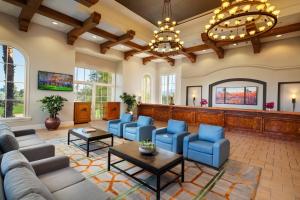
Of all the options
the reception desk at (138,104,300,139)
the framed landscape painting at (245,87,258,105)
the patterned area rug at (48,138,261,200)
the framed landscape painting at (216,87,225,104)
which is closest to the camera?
the patterned area rug at (48,138,261,200)

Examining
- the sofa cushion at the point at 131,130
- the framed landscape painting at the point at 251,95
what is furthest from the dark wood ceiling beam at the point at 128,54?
the framed landscape painting at the point at 251,95

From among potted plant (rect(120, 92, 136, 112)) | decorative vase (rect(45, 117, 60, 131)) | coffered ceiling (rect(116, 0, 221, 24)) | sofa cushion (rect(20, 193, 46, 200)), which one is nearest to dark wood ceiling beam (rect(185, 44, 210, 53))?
coffered ceiling (rect(116, 0, 221, 24))

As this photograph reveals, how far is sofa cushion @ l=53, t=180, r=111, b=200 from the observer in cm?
149

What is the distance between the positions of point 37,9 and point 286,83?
979 cm

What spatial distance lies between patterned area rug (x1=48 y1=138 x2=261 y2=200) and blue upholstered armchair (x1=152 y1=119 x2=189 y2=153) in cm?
A: 47

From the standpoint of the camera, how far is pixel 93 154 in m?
3.67

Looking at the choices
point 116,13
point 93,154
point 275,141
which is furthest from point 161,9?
point 275,141

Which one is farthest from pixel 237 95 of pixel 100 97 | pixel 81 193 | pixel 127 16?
pixel 81 193

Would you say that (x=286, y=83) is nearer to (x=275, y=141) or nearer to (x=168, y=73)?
(x=275, y=141)

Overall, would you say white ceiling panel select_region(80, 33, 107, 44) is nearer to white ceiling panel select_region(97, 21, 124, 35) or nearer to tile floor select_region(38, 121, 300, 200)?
white ceiling panel select_region(97, 21, 124, 35)

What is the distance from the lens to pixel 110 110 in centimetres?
885

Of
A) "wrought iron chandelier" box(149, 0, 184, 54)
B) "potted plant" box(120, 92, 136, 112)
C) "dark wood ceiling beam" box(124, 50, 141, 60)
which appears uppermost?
"dark wood ceiling beam" box(124, 50, 141, 60)

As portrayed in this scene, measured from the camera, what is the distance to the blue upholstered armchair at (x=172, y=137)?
3683 millimetres

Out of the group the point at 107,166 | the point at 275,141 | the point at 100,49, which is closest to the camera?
the point at 107,166
